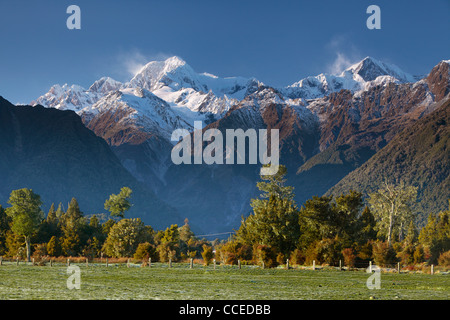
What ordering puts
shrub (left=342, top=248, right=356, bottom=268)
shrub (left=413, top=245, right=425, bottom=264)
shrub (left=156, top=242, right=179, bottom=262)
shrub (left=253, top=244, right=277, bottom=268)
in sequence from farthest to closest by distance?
1. shrub (left=413, top=245, right=425, bottom=264)
2. shrub (left=156, top=242, right=179, bottom=262)
3. shrub (left=253, top=244, right=277, bottom=268)
4. shrub (left=342, top=248, right=356, bottom=268)

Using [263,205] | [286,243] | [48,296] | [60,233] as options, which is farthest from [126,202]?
[48,296]

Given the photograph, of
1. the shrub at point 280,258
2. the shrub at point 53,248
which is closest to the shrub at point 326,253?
the shrub at point 280,258

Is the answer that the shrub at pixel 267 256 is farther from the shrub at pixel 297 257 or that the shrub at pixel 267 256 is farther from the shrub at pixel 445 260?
the shrub at pixel 445 260

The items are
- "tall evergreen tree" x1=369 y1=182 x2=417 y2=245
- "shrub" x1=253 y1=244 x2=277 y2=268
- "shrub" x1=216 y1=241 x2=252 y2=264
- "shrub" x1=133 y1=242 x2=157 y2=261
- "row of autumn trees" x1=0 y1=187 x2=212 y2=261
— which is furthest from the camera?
"tall evergreen tree" x1=369 y1=182 x2=417 y2=245

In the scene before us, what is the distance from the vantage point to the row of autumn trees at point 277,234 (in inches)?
3108

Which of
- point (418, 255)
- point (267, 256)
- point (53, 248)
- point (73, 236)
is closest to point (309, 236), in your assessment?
point (267, 256)

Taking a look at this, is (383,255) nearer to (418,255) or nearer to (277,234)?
(277,234)

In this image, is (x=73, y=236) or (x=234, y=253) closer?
(x=234, y=253)

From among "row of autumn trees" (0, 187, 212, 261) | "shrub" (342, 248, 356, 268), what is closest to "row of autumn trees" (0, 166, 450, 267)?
"row of autumn trees" (0, 187, 212, 261)

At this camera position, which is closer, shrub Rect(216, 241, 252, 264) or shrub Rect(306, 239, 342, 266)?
shrub Rect(306, 239, 342, 266)

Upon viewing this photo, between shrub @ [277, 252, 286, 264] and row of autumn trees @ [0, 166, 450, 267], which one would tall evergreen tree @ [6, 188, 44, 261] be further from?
shrub @ [277, 252, 286, 264]

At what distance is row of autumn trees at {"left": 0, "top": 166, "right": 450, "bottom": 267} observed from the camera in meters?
78.9

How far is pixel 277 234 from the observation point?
82.2 meters
